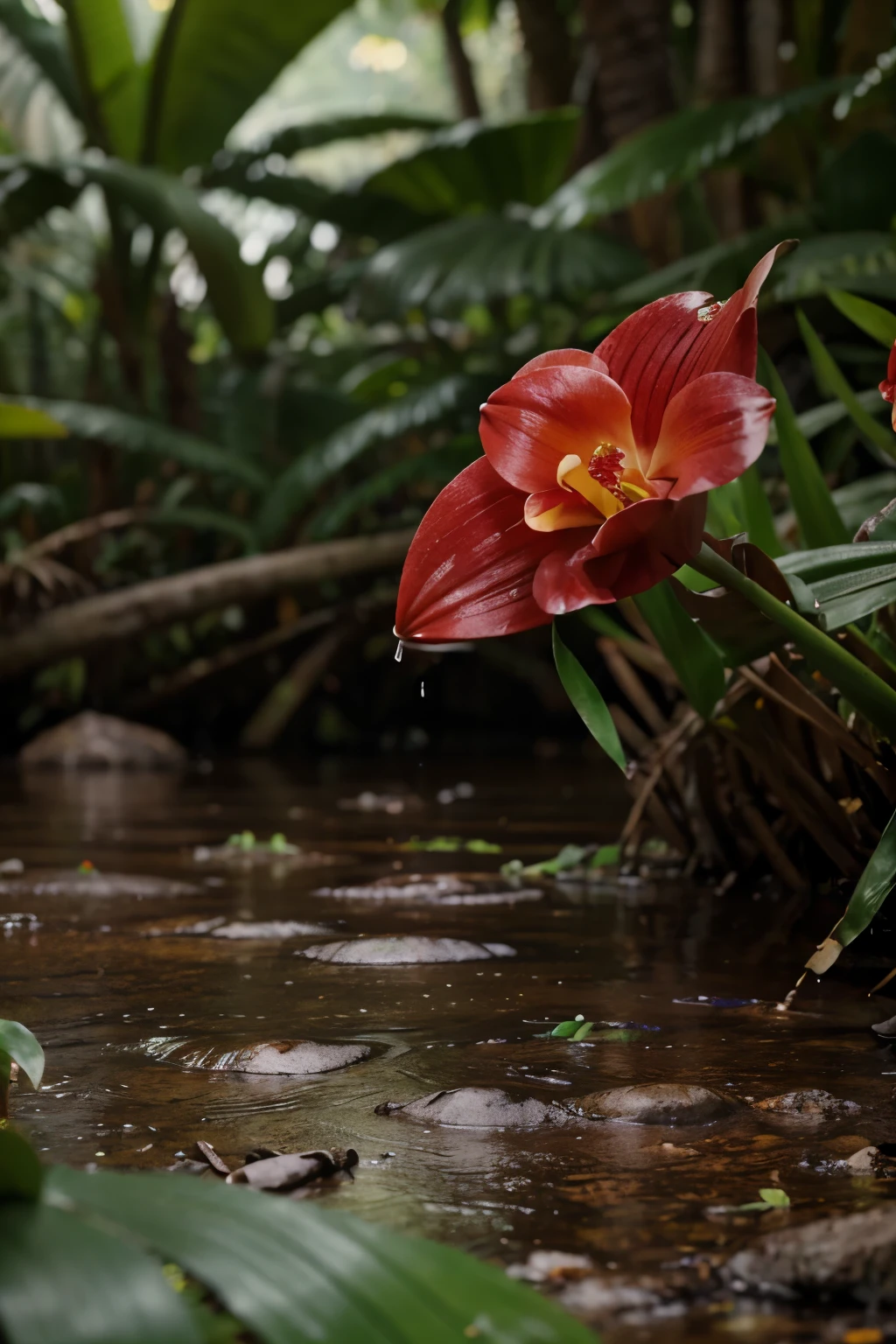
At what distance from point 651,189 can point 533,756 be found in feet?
6.20

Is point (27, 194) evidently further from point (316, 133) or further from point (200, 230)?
point (316, 133)

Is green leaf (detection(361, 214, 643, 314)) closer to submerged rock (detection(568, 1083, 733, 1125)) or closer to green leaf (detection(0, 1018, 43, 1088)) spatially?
submerged rock (detection(568, 1083, 733, 1125))

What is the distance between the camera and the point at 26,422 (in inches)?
177

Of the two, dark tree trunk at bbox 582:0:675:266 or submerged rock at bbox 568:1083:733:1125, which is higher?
dark tree trunk at bbox 582:0:675:266

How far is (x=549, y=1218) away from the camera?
0.62 m

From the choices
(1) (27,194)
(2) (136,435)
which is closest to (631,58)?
(2) (136,435)

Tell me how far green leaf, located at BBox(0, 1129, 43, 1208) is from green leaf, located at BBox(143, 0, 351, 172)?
598 cm

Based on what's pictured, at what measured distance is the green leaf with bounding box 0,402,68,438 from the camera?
174 inches

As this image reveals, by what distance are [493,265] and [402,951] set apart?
3.88m

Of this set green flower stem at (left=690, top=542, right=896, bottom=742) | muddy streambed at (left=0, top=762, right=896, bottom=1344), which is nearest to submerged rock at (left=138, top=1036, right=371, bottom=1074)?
muddy streambed at (left=0, top=762, right=896, bottom=1344)

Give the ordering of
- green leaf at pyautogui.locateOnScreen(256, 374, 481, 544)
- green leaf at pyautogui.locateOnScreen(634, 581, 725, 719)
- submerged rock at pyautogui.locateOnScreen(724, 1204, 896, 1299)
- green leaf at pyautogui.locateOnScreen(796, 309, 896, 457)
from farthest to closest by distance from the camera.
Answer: green leaf at pyautogui.locateOnScreen(256, 374, 481, 544) < green leaf at pyautogui.locateOnScreen(796, 309, 896, 457) < green leaf at pyautogui.locateOnScreen(634, 581, 725, 719) < submerged rock at pyautogui.locateOnScreen(724, 1204, 896, 1299)

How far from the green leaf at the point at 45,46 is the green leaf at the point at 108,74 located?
0.47 feet

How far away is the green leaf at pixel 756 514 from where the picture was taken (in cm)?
147

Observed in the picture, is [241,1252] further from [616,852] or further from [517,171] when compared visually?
[517,171]
